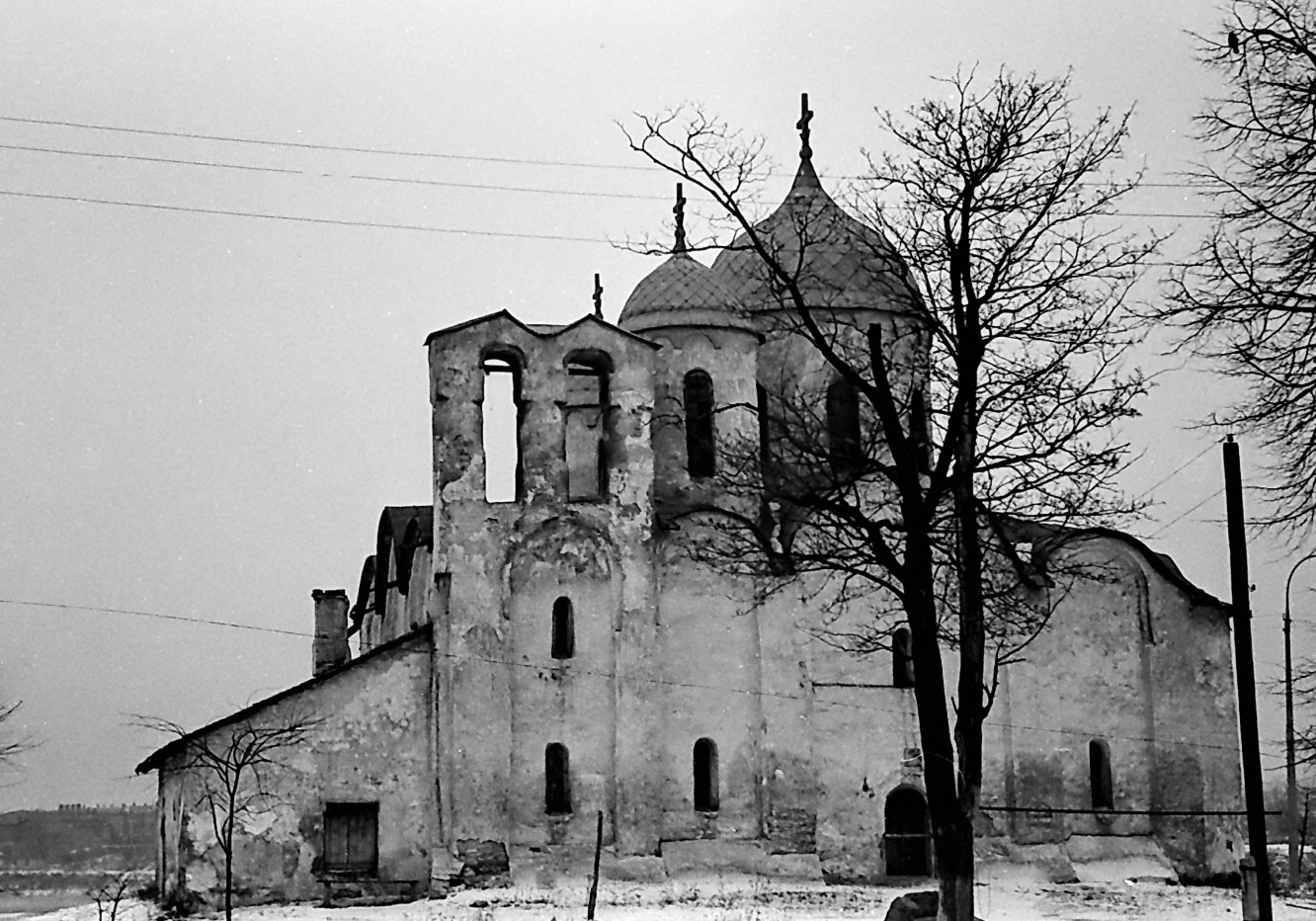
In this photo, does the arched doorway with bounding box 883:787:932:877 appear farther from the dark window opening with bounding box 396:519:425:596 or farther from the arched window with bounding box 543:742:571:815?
the dark window opening with bounding box 396:519:425:596

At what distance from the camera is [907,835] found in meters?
30.8

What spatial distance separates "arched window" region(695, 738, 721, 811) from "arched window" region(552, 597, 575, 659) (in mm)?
2521

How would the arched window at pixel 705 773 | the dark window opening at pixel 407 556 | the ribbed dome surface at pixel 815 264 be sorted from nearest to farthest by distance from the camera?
the arched window at pixel 705 773
the ribbed dome surface at pixel 815 264
the dark window opening at pixel 407 556

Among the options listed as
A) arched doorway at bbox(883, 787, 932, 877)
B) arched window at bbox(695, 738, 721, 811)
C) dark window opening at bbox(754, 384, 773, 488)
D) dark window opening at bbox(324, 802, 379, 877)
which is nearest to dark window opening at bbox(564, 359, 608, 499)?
dark window opening at bbox(754, 384, 773, 488)

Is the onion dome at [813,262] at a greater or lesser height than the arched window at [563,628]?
greater

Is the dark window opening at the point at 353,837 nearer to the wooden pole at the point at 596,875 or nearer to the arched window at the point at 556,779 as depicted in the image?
the arched window at the point at 556,779

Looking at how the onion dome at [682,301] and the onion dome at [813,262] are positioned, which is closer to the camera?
the onion dome at [682,301]

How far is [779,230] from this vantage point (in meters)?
34.4

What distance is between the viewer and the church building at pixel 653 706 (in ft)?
94.3

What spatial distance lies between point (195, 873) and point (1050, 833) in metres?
13.3

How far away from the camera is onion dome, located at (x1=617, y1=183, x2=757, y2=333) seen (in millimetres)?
32062

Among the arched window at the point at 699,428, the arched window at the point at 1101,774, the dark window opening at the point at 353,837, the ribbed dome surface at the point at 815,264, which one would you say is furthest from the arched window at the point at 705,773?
the ribbed dome surface at the point at 815,264

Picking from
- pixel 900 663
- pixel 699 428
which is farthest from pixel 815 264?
pixel 900 663

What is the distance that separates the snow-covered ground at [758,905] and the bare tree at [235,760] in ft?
4.82
